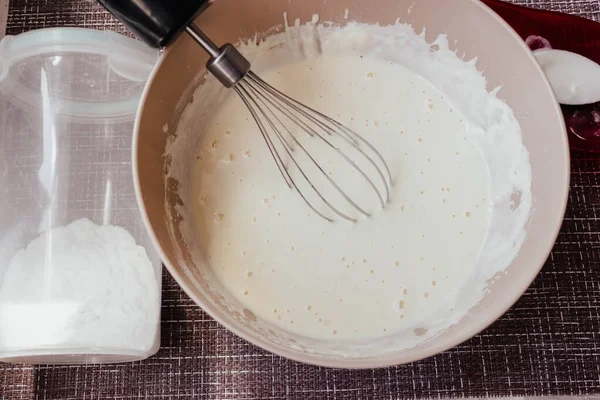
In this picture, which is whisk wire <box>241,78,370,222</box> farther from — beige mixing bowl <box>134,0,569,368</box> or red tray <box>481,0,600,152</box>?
red tray <box>481,0,600,152</box>

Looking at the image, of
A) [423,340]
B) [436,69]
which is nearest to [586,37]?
[436,69]

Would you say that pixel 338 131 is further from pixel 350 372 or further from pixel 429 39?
pixel 350 372

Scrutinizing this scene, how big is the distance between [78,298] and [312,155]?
392 millimetres

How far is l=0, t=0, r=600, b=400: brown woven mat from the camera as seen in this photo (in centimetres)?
71

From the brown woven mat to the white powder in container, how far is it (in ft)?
0.17

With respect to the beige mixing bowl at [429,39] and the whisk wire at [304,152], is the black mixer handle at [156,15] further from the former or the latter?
the whisk wire at [304,152]

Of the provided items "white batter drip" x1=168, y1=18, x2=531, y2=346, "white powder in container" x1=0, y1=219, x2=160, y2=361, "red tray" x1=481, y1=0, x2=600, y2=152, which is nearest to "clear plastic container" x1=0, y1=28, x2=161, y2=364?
"white powder in container" x1=0, y1=219, x2=160, y2=361

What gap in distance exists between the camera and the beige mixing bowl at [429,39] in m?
0.59

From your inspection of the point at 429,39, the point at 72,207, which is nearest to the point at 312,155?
the point at 429,39

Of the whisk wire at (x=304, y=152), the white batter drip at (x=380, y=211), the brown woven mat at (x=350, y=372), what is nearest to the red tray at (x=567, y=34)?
the white batter drip at (x=380, y=211)

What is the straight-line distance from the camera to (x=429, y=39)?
751mm

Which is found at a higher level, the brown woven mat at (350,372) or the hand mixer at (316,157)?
the hand mixer at (316,157)

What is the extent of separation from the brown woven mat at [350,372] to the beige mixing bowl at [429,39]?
74mm

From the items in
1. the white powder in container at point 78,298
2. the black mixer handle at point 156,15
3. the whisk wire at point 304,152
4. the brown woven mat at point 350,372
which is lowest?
the brown woven mat at point 350,372
